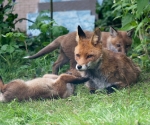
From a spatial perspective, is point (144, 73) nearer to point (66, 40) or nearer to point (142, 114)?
point (66, 40)

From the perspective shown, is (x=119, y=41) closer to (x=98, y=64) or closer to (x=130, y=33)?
(x=130, y=33)

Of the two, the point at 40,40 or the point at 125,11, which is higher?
the point at 125,11

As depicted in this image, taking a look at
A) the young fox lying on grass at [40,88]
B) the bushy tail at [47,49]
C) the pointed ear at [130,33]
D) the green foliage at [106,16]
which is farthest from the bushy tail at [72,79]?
the green foliage at [106,16]

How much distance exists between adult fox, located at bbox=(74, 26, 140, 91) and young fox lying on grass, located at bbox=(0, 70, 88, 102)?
0.83 ft

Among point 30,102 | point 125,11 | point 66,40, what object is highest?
point 125,11

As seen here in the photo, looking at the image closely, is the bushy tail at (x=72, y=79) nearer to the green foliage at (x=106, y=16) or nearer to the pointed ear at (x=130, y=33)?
the pointed ear at (x=130, y=33)

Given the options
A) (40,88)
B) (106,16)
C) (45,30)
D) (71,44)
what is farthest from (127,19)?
(106,16)

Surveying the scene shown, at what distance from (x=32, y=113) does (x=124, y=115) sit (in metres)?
1.47

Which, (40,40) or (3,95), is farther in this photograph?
(40,40)

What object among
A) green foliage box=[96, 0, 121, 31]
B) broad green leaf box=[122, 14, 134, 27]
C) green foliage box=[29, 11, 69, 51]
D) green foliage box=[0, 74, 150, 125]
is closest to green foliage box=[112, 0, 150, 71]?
broad green leaf box=[122, 14, 134, 27]

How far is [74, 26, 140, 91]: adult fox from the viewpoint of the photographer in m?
8.26

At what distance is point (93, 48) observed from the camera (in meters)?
8.33

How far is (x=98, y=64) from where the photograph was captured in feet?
27.5

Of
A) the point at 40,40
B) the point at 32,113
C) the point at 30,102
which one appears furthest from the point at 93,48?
the point at 40,40
